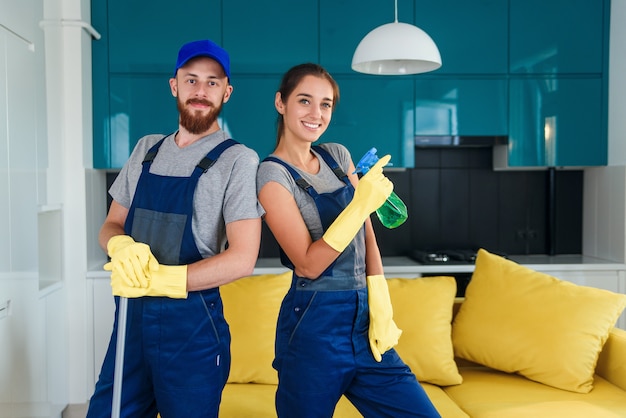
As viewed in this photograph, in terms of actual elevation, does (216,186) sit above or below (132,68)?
below

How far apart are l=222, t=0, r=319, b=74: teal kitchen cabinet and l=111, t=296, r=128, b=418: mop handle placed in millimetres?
2605

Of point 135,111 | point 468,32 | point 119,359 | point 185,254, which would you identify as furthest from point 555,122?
point 119,359

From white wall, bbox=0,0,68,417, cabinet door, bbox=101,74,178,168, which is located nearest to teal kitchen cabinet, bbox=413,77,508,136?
cabinet door, bbox=101,74,178,168

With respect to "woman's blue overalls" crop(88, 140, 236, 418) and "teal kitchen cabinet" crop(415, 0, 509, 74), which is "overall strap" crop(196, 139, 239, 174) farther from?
"teal kitchen cabinet" crop(415, 0, 509, 74)

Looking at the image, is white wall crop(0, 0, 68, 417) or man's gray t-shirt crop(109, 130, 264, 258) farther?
white wall crop(0, 0, 68, 417)

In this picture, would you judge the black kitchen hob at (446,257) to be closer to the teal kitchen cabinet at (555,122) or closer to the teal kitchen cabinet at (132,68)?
the teal kitchen cabinet at (555,122)

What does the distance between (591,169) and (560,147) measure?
0.39 meters

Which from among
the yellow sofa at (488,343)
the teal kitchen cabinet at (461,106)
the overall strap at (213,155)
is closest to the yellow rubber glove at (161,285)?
the overall strap at (213,155)

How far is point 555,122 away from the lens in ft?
14.2

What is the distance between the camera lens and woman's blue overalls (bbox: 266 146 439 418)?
2.00 metres

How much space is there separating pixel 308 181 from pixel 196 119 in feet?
1.14

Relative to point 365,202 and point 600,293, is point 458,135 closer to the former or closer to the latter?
point 600,293

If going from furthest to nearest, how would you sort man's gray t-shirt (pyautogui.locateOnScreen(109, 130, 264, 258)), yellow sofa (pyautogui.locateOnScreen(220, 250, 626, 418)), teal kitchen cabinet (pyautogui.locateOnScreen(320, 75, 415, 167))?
1. teal kitchen cabinet (pyautogui.locateOnScreen(320, 75, 415, 167))
2. yellow sofa (pyautogui.locateOnScreen(220, 250, 626, 418))
3. man's gray t-shirt (pyautogui.locateOnScreen(109, 130, 264, 258))

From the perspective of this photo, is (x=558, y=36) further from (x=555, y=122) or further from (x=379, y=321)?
(x=379, y=321)
